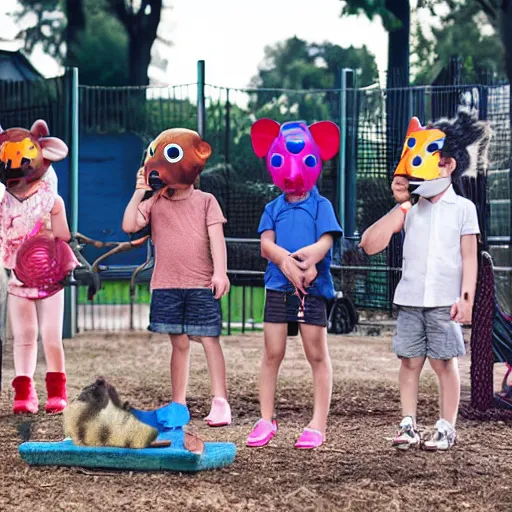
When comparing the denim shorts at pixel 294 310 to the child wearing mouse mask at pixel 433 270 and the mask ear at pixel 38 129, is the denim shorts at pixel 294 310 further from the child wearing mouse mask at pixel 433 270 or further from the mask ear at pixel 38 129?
the mask ear at pixel 38 129

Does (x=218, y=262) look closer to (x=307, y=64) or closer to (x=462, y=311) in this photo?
(x=462, y=311)

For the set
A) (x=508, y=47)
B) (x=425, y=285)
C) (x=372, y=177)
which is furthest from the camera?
(x=508, y=47)

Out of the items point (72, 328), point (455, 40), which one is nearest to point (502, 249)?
point (72, 328)

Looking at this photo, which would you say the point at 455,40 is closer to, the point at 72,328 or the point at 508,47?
the point at 508,47

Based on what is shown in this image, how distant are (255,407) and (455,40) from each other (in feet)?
73.5

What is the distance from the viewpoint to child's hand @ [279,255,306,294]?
505cm

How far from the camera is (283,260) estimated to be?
16.8 ft

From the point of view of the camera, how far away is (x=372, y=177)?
9805mm

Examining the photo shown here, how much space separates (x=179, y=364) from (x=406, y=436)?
127 cm

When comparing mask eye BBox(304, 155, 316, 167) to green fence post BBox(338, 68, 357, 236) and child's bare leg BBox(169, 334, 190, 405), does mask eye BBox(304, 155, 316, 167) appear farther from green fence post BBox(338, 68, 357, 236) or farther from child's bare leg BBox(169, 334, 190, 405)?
green fence post BBox(338, 68, 357, 236)

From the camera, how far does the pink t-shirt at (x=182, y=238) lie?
215 inches

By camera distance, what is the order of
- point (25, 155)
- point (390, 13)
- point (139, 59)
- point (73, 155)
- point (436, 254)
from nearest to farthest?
point (436, 254), point (25, 155), point (73, 155), point (390, 13), point (139, 59)

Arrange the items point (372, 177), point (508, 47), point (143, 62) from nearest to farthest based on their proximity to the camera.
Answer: point (372, 177)
point (508, 47)
point (143, 62)

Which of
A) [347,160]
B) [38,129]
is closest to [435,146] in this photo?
[38,129]
